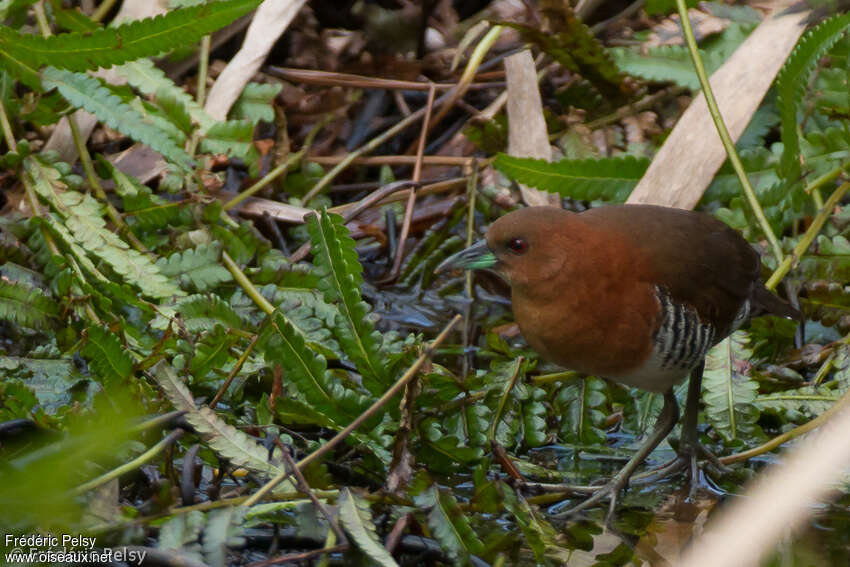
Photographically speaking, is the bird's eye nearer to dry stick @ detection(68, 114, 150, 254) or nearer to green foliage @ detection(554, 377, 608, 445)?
green foliage @ detection(554, 377, 608, 445)

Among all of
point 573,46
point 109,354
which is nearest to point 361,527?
point 109,354

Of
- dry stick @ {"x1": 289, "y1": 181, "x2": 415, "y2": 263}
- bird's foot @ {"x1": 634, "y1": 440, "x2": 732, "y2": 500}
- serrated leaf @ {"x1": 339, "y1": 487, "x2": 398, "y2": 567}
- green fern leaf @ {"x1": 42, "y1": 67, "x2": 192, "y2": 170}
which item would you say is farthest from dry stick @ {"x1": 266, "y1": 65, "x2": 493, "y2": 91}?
serrated leaf @ {"x1": 339, "y1": 487, "x2": 398, "y2": 567}

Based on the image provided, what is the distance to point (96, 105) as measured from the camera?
346cm

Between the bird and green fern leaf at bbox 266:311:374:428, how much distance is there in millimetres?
559

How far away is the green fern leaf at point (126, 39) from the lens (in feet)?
10.3

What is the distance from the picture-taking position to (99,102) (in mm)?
3473

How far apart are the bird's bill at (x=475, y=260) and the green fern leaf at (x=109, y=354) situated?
870 millimetres

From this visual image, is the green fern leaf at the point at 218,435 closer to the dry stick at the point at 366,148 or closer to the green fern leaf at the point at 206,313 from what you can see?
the green fern leaf at the point at 206,313

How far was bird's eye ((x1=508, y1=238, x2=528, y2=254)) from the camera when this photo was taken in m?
2.93

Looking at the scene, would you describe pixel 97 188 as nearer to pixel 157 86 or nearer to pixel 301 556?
pixel 157 86

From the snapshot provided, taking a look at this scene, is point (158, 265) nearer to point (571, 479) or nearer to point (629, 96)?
point (571, 479)

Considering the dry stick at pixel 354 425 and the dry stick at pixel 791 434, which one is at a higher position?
the dry stick at pixel 354 425

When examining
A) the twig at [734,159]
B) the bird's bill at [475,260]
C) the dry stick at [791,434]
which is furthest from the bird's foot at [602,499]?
the twig at [734,159]

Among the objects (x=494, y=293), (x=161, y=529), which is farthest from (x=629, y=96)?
(x=161, y=529)
